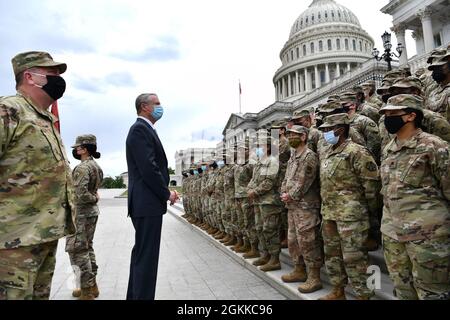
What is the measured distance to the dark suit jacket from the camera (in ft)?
9.53

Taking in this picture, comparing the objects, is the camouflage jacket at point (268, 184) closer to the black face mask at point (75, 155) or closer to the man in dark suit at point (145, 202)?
the man in dark suit at point (145, 202)

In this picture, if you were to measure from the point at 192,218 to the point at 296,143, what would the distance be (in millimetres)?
8359

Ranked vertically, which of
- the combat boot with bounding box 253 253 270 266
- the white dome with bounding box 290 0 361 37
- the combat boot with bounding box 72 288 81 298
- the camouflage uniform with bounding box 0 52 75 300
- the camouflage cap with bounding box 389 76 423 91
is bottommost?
the combat boot with bounding box 72 288 81 298

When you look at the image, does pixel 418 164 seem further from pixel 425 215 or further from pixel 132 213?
pixel 132 213

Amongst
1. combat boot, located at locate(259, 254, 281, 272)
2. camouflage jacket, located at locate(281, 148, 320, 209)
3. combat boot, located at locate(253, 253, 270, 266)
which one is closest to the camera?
camouflage jacket, located at locate(281, 148, 320, 209)

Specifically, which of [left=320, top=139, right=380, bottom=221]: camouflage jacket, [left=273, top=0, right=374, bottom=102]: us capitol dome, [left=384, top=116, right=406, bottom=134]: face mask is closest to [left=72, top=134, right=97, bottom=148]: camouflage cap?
[left=320, top=139, right=380, bottom=221]: camouflage jacket

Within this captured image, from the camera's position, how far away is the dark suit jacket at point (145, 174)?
114 inches

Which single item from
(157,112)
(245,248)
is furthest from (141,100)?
(245,248)

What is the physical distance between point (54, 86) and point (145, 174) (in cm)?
101

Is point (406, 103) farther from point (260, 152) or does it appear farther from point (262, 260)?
point (262, 260)

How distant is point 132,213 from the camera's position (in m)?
2.99

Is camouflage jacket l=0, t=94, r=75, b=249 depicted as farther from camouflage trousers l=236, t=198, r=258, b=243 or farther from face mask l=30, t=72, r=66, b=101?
camouflage trousers l=236, t=198, r=258, b=243

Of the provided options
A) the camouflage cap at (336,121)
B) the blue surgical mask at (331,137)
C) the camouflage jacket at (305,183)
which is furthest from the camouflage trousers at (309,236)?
the camouflage cap at (336,121)

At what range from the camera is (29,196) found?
2.12 meters
